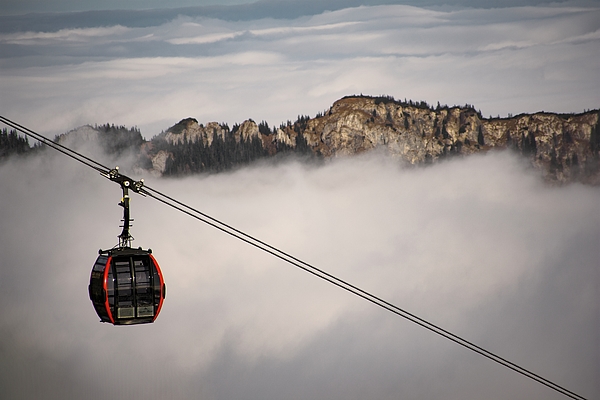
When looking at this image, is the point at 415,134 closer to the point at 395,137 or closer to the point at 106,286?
the point at 395,137

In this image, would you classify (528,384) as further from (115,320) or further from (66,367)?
(115,320)

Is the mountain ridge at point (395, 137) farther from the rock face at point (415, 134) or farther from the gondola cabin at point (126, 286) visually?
the gondola cabin at point (126, 286)

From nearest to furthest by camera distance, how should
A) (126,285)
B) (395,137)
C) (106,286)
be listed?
1. (106,286)
2. (126,285)
3. (395,137)

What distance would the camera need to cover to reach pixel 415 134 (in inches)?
2392

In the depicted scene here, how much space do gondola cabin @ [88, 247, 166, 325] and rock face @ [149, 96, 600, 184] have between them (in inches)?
1548

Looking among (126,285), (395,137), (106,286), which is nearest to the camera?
(106,286)

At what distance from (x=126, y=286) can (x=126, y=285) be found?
0.03 metres

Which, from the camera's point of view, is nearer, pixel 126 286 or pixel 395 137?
pixel 126 286

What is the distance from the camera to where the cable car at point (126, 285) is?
19688mm

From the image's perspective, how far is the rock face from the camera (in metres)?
59.2

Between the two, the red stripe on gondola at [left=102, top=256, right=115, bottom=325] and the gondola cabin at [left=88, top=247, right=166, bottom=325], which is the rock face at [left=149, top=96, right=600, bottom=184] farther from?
the red stripe on gondola at [left=102, top=256, right=115, bottom=325]

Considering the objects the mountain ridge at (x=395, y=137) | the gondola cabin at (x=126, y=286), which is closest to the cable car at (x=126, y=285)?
the gondola cabin at (x=126, y=286)

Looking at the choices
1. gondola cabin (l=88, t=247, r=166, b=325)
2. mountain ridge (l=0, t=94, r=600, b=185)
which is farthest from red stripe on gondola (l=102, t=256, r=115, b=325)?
mountain ridge (l=0, t=94, r=600, b=185)

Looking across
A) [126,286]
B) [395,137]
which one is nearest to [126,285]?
[126,286]
